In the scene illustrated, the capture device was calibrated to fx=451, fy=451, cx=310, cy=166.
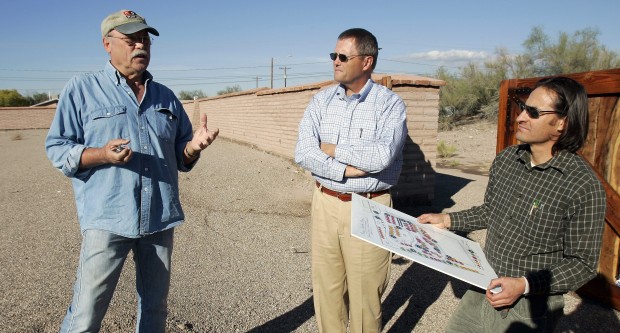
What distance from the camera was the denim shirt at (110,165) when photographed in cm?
227

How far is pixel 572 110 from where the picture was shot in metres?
1.86

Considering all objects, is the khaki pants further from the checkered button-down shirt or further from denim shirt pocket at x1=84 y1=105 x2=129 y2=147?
denim shirt pocket at x1=84 y1=105 x2=129 y2=147

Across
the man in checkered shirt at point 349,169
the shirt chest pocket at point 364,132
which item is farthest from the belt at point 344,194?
the shirt chest pocket at point 364,132

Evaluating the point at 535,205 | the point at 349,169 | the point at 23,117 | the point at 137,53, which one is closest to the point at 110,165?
the point at 137,53

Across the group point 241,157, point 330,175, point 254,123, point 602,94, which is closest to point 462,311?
point 330,175

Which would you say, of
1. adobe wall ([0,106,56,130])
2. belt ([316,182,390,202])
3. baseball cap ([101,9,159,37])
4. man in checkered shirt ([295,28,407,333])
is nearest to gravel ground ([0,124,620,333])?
man in checkered shirt ([295,28,407,333])

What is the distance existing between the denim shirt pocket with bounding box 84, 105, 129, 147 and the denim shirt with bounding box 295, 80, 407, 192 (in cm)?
108

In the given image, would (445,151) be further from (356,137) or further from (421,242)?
(421,242)

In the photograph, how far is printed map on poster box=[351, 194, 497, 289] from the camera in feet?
5.64

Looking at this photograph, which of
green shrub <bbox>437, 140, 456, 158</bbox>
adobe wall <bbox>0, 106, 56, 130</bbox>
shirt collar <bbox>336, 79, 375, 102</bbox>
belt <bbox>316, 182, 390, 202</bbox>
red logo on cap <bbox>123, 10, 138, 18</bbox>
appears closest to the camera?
red logo on cap <bbox>123, 10, 138, 18</bbox>

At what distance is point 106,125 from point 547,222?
2.12 metres

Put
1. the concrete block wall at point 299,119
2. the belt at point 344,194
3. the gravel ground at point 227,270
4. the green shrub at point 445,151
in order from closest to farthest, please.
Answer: the belt at point 344,194 → the gravel ground at point 227,270 → the concrete block wall at point 299,119 → the green shrub at point 445,151

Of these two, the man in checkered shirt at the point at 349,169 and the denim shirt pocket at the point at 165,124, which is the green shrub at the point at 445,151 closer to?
the man in checkered shirt at the point at 349,169

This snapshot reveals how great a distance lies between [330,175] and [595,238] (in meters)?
1.41
